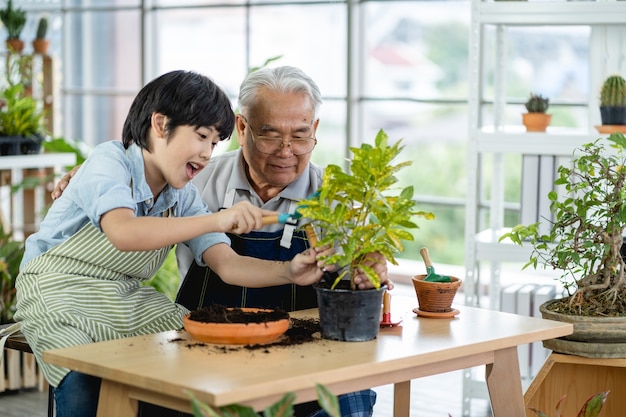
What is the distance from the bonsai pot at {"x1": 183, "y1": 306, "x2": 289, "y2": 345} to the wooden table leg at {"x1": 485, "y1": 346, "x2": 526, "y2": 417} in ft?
1.83

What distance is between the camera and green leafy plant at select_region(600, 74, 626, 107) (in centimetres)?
404

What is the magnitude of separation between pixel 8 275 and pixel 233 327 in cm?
280

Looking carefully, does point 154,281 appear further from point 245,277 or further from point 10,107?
point 245,277

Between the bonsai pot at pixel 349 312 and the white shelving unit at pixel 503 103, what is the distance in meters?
1.84

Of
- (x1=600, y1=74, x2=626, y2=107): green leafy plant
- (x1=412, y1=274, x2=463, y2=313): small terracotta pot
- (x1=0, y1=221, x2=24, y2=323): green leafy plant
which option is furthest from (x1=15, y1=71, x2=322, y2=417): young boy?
(x1=0, y1=221, x2=24, y2=323): green leafy plant

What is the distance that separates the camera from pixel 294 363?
224 centimetres

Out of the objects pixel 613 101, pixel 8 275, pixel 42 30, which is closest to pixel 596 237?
pixel 613 101

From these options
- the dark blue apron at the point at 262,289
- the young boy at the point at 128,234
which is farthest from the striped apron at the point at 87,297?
the dark blue apron at the point at 262,289

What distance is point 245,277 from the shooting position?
9.44 ft

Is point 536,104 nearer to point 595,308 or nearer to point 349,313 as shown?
point 595,308

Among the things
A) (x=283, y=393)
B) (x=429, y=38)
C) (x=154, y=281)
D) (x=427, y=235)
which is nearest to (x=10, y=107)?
(x=154, y=281)

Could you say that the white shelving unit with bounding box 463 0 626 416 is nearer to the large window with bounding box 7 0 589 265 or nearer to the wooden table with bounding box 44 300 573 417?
the large window with bounding box 7 0 589 265

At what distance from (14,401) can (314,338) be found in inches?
109

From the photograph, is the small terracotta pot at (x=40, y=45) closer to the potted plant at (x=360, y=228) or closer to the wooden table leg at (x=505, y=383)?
the potted plant at (x=360, y=228)
